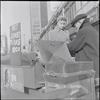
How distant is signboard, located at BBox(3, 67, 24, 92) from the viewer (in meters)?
1.21

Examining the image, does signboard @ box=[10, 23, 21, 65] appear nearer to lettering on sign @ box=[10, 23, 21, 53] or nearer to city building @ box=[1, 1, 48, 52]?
lettering on sign @ box=[10, 23, 21, 53]

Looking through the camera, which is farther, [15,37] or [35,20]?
[35,20]

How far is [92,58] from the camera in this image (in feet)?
4.94

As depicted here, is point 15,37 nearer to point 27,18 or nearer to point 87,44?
point 87,44

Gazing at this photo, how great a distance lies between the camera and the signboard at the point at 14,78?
47.6 inches

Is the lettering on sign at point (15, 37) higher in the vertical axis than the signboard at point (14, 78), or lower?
higher

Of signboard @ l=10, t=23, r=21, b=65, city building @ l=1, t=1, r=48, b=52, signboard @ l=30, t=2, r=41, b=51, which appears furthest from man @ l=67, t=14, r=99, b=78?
signboard @ l=30, t=2, r=41, b=51

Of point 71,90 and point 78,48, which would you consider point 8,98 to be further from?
point 78,48

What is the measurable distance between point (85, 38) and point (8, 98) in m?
0.90

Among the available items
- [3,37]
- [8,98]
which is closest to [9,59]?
[8,98]

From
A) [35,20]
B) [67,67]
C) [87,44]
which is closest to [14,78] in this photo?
[67,67]

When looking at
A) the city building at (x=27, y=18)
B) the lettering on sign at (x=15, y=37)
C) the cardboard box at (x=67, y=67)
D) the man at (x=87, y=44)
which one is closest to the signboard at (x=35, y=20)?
the city building at (x=27, y=18)

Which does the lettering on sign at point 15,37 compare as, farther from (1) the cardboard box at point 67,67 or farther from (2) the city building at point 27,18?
(1) the cardboard box at point 67,67

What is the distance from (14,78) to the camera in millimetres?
1271
